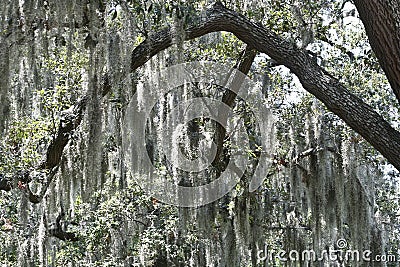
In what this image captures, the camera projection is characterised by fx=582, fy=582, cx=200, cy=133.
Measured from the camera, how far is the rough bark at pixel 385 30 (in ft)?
8.62

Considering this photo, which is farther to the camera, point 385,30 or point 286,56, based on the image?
point 286,56

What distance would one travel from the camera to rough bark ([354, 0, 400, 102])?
2.63 m

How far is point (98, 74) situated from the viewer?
10.4ft

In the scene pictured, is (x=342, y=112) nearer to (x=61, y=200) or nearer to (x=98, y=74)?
(x=98, y=74)

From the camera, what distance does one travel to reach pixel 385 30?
2.66m

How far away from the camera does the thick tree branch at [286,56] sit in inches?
129

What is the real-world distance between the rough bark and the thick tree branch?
511mm

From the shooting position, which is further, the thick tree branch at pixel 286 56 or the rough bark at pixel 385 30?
the thick tree branch at pixel 286 56

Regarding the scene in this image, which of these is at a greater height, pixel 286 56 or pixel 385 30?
pixel 286 56

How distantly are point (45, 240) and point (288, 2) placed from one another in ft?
9.52

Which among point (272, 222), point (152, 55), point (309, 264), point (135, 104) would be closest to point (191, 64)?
point (135, 104)

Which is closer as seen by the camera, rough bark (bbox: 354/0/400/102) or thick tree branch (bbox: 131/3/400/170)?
rough bark (bbox: 354/0/400/102)

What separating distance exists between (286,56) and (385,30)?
1.00 meters

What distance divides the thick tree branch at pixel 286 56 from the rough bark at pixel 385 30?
51 cm
